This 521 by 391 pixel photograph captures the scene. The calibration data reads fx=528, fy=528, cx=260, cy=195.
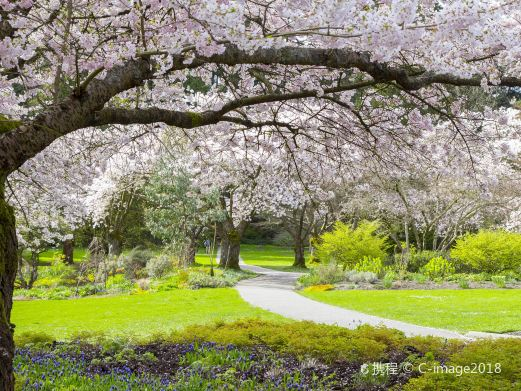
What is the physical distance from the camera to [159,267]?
20109 mm

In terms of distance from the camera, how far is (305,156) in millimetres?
9047

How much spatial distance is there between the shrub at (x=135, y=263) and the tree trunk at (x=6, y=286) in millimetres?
17769

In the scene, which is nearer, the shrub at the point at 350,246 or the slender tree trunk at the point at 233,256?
the shrub at the point at 350,246

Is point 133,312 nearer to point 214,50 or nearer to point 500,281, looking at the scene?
point 214,50

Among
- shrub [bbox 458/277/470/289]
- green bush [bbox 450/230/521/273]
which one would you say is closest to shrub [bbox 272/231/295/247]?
green bush [bbox 450/230/521/273]

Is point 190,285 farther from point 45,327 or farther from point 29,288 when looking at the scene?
point 45,327

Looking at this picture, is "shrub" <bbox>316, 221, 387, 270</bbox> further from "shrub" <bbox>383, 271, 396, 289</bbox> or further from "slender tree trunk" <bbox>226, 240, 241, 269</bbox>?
"slender tree trunk" <bbox>226, 240, 241, 269</bbox>

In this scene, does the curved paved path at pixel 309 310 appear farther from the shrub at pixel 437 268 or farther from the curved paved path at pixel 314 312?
the shrub at pixel 437 268

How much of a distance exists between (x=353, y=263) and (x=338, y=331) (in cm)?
1383

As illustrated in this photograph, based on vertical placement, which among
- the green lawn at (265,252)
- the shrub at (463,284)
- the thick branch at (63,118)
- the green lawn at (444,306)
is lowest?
the green lawn at (265,252)

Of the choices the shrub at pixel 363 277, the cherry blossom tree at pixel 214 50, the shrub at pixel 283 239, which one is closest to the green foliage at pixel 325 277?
the shrub at pixel 363 277

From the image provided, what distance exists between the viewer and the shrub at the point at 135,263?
2088 cm

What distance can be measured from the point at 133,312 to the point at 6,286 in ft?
30.3

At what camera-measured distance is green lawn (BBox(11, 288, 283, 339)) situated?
10000mm
